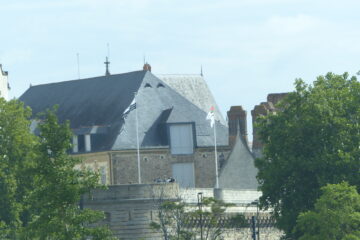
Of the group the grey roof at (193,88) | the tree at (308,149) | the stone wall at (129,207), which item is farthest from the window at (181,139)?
the tree at (308,149)

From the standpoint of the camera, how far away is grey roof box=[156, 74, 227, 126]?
142 metres

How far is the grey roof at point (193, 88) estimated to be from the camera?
465 feet

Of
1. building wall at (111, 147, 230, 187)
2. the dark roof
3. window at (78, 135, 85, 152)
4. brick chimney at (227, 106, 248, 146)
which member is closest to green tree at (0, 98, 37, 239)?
building wall at (111, 147, 230, 187)

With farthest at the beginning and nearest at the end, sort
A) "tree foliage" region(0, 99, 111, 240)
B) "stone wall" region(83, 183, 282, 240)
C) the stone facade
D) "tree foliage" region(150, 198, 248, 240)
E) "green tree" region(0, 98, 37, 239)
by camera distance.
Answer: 1. the stone facade
2. "stone wall" region(83, 183, 282, 240)
3. "green tree" region(0, 98, 37, 239)
4. "tree foliage" region(150, 198, 248, 240)
5. "tree foliage" region(0, 99, 111, 240)

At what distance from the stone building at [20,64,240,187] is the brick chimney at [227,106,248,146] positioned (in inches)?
44.2

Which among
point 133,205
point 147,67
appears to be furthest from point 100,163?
point 147,67

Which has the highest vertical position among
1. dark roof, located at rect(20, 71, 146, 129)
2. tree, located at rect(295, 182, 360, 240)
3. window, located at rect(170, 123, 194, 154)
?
dark roof, located at rect(20, 71, 146, 129)

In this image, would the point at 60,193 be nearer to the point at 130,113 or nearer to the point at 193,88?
the point at 130,113

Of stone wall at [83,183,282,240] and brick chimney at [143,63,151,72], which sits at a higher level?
brick chimney at [143,63,151,72]

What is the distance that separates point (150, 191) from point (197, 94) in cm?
3221

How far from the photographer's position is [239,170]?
4983 inches

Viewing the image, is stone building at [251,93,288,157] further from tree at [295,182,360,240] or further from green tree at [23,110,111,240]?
green tree at [23,110,111,240]

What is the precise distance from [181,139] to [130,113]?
3531 mm

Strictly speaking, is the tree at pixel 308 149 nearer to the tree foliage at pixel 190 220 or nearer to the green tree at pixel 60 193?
the tree foliage at pixel 190 220
